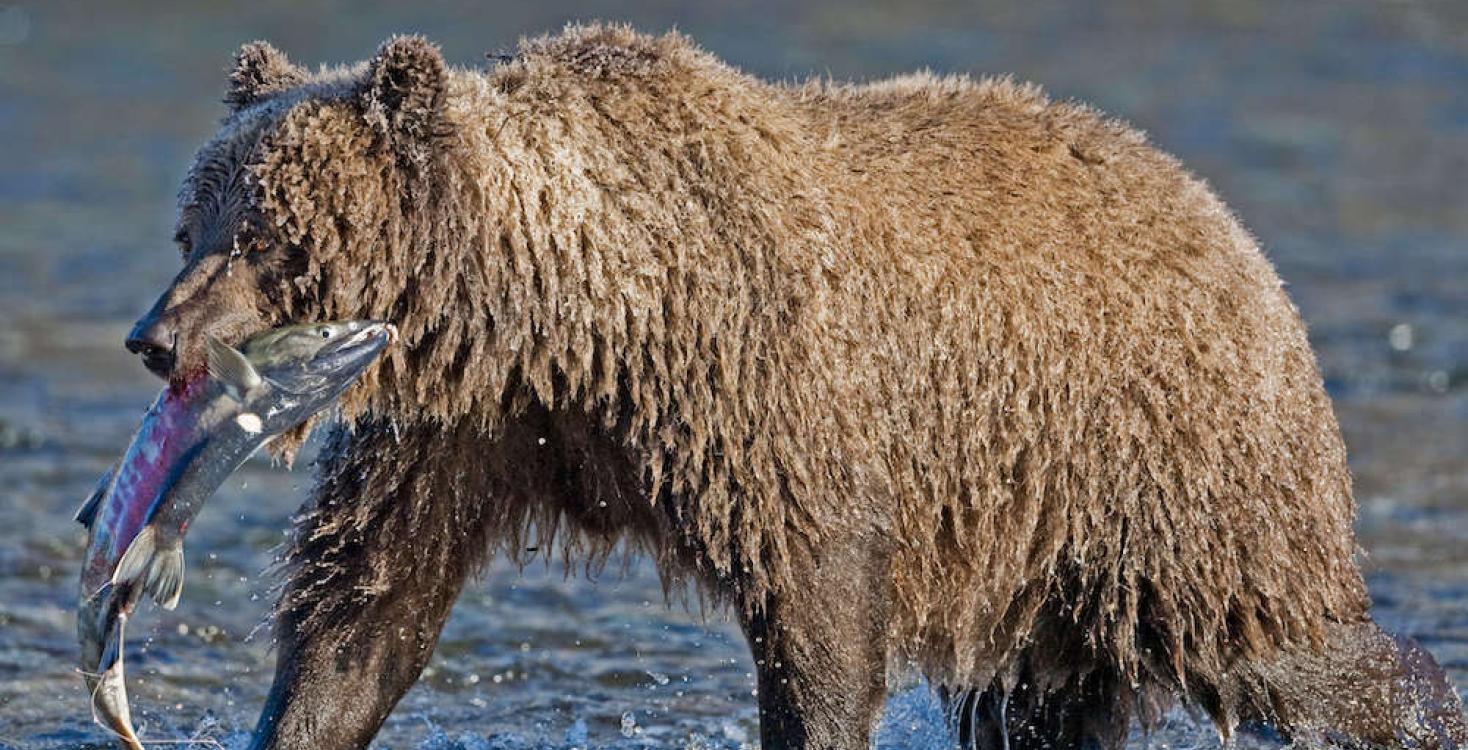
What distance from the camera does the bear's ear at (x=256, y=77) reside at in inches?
189

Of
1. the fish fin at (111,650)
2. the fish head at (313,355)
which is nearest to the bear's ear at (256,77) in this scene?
the fish head at (313,355)

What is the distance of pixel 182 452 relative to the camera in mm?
4480

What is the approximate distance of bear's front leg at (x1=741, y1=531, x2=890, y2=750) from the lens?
186 inches

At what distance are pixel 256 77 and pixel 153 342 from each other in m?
0.80

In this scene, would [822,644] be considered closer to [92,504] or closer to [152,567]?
[152,567]

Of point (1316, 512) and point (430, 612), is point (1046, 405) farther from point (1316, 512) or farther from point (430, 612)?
point (430, 612)

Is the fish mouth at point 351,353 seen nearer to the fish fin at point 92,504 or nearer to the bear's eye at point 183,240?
the bear's eye at point 183,240

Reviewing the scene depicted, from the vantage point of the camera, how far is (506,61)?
4949 mm

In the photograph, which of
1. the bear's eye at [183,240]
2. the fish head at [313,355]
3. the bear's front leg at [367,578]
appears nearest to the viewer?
the fish head at [313,355]

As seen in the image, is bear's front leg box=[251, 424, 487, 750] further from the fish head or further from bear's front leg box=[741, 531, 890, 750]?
bear's front leg box=[741, 531, 890, 750]

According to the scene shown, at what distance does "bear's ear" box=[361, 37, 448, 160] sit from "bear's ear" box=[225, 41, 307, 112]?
13.6 inches

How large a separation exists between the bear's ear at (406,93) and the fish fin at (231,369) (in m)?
0.53

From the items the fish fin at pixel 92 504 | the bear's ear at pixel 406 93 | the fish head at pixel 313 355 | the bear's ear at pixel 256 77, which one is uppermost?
the bear's ear at pixel 256 77

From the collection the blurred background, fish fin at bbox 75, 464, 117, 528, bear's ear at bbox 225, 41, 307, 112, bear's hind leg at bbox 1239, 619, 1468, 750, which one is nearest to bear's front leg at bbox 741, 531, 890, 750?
the blurred background
